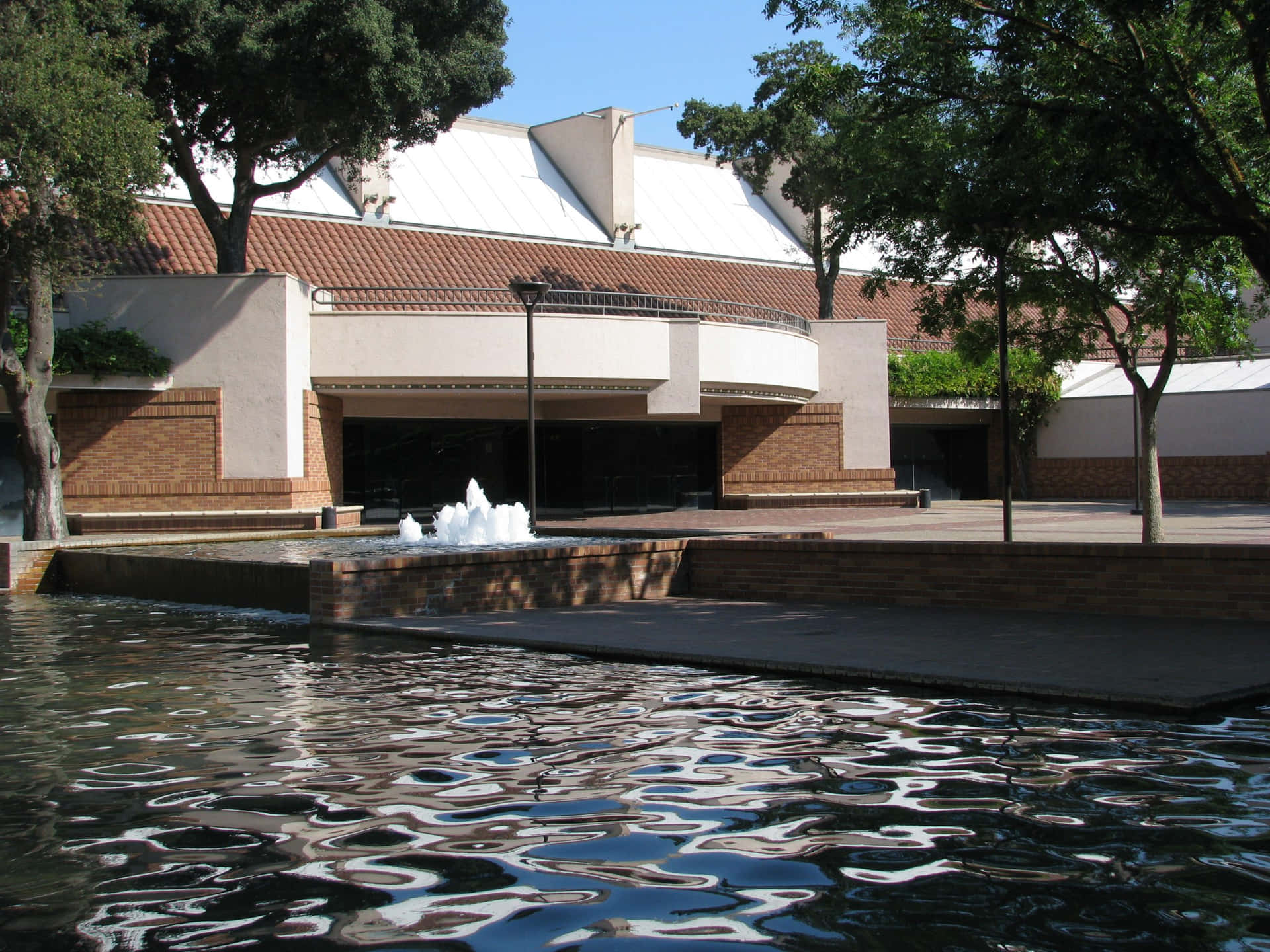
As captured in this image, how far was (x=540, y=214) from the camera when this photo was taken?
40062 mm

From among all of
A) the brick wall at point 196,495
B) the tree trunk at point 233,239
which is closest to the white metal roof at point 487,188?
the tree trunk at point 233,239

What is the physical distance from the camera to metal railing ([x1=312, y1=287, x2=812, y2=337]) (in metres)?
29.0

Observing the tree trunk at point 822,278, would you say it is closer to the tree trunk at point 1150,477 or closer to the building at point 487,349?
the building at point 487,349

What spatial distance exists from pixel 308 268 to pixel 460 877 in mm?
29968

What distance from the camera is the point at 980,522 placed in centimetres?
2709

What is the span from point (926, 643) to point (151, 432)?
21234mm

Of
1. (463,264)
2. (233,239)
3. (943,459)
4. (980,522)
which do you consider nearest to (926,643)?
(980,522)

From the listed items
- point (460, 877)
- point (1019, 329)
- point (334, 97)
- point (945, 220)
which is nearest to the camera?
point (460, 877)

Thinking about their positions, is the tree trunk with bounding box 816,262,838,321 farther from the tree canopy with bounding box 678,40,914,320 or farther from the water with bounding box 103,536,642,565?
the water with bounding box 103,536,642,565

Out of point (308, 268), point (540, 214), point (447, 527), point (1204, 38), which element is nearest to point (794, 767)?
point (1204, 38)

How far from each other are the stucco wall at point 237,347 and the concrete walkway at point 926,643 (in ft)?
51.1

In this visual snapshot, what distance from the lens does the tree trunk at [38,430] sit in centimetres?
2241

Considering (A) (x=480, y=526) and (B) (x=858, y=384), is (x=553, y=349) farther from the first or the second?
(A) (x=480, y=526)

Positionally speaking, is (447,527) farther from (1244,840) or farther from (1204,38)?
(1244,840)
